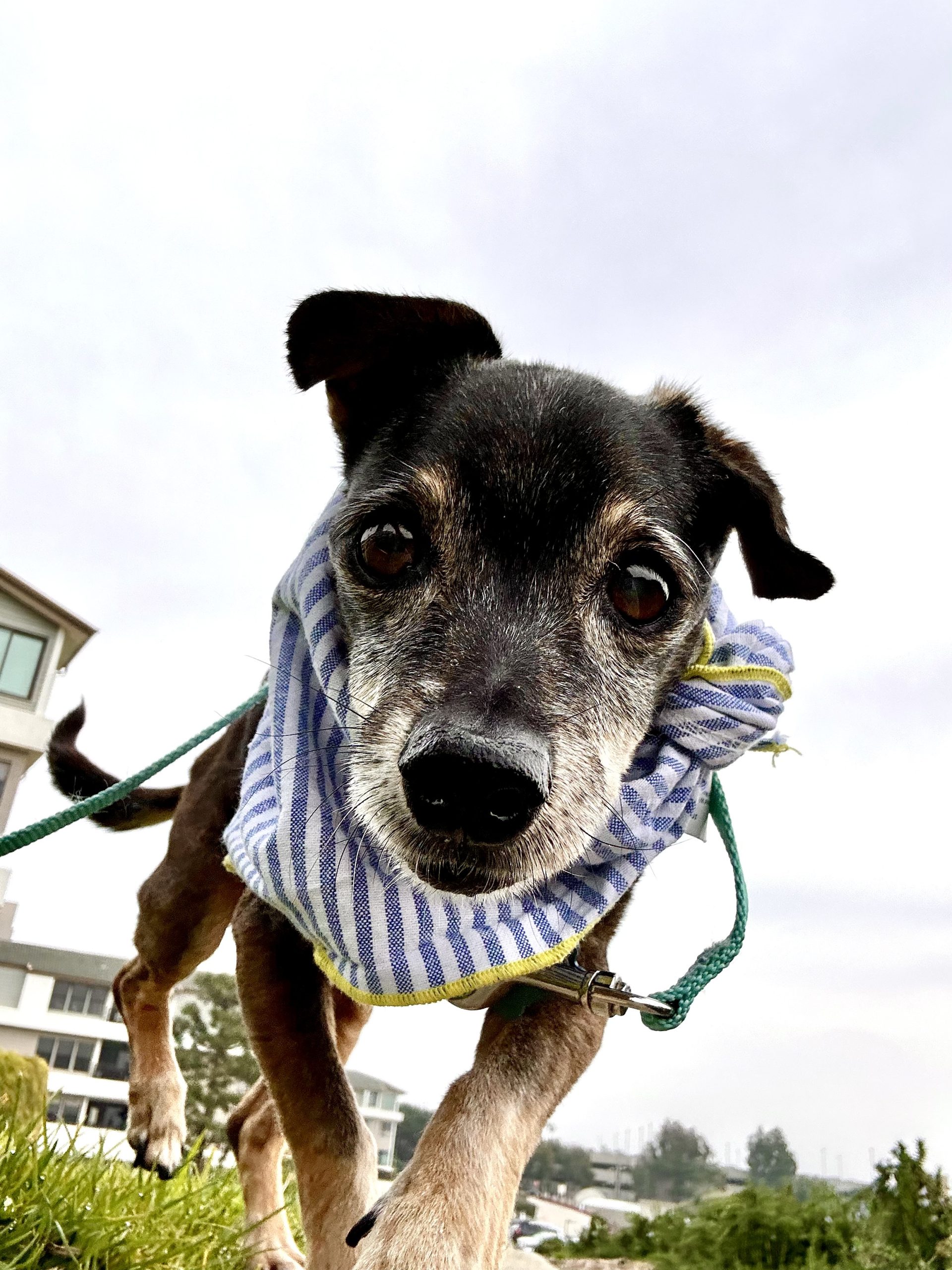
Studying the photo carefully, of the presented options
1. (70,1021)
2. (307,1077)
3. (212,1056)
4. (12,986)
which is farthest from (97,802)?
(70,1021)

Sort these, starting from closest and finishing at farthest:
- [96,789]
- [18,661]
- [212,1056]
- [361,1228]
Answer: [361,1228] → [96,789] → [18,661] → [212,1056]

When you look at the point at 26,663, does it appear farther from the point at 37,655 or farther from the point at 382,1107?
the point at 382,1107

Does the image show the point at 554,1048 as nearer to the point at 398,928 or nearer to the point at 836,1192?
the point at 398,928

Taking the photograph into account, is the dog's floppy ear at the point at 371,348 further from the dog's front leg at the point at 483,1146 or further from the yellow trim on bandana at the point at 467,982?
the dog's front leg at the point at 483,1146

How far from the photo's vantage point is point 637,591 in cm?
277

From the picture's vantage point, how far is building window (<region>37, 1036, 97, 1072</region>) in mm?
38531

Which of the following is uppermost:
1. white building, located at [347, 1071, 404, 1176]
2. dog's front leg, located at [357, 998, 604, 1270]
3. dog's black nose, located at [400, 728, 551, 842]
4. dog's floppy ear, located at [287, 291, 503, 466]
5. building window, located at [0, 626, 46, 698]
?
building window, located at [0, 626, 46, 698]

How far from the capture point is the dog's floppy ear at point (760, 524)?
120 inches

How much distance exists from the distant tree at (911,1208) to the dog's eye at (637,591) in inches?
241

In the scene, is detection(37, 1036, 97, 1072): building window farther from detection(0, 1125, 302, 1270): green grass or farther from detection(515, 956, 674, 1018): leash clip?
detection(515, 956, 674, 1018): leash clip

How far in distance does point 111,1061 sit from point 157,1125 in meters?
38.8

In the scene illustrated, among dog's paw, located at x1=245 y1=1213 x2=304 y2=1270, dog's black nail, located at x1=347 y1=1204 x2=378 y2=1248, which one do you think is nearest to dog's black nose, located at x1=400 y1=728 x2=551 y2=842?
dog's black nail, located at x1=347 y1=1204 x2=378 y2=1248

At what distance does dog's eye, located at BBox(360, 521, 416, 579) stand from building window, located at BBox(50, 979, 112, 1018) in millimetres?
41081

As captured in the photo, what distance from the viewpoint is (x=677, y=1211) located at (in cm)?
800
